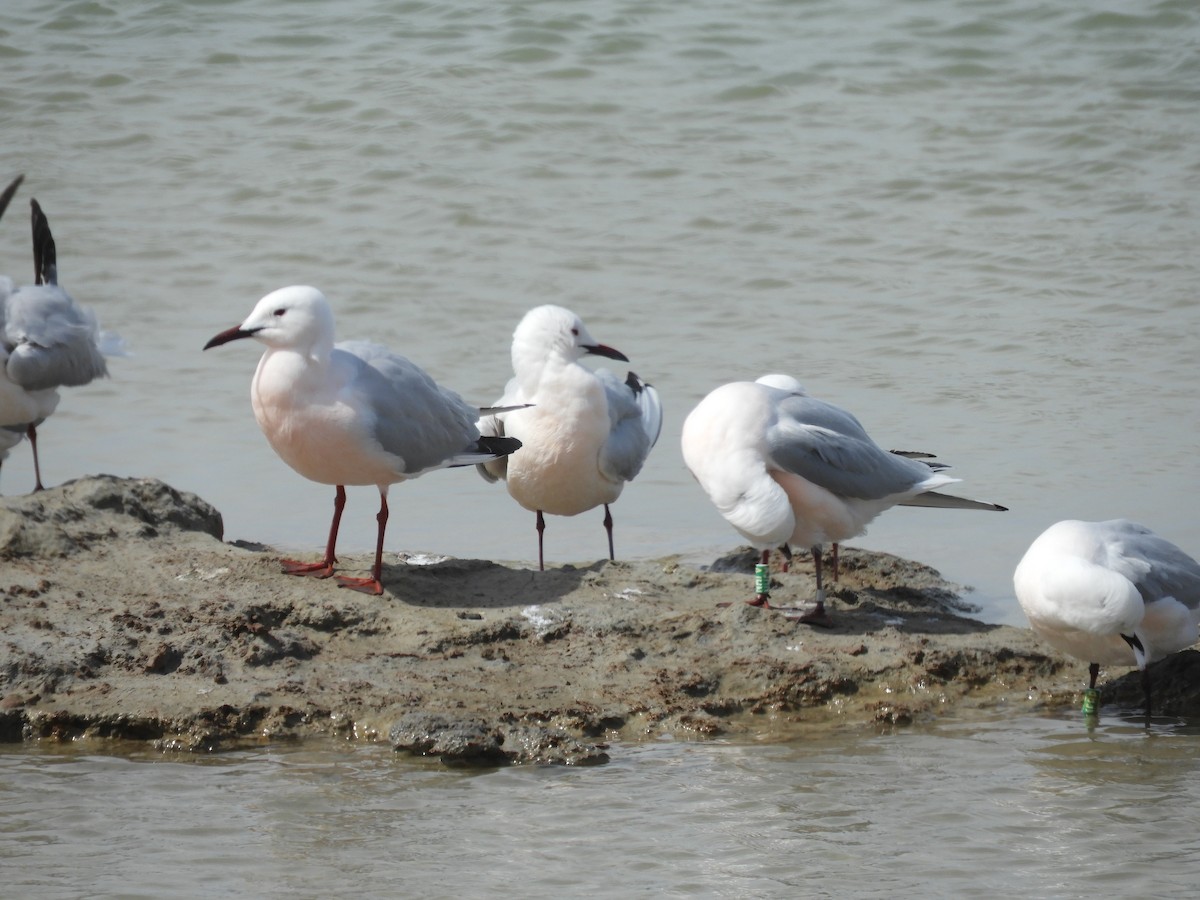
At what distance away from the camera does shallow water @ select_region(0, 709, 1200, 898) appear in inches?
153

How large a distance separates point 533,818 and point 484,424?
2.68 metres

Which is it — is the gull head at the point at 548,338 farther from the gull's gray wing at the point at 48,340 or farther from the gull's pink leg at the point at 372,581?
the gull's gray wing at the point at 48,340

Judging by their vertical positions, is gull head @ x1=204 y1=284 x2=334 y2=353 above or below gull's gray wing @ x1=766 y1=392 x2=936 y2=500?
above

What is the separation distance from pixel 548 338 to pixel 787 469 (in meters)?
1.38

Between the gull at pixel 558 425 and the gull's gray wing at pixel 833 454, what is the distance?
0.93 metres

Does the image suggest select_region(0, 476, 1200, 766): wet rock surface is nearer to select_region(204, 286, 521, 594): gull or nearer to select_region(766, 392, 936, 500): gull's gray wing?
select_region(204, 286, 521, 594): gull

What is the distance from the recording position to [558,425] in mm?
6484

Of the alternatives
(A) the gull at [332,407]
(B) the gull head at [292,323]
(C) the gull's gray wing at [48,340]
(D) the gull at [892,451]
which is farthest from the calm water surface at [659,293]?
(B) the gull head at [292,323]

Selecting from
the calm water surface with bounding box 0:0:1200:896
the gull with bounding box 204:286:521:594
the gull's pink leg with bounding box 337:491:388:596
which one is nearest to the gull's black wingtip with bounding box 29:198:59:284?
the calm water surface with bounding box 0:0:1200:896

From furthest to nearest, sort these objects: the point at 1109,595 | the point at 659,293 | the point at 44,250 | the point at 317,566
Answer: the point at 659,293
the point at 44,250
the point at 317,566
the point at 1109,595

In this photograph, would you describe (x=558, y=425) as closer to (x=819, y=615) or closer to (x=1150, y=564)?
(x=819, y=615)

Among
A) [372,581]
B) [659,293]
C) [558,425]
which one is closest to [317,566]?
[372,581]

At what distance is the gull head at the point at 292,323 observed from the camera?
18.1ft

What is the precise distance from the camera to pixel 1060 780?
459cm
